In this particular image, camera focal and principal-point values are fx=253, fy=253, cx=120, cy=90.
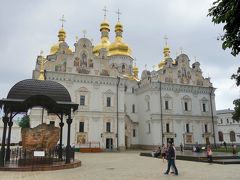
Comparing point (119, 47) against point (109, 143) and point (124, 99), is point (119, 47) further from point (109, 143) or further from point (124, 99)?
point (109, 143)

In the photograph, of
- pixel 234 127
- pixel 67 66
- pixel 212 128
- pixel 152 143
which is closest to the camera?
pixel 67 66

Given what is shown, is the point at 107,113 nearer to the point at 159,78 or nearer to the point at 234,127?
the point at 159,78

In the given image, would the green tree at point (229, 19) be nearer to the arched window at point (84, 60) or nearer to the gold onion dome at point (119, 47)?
the arched window at point (84, 60)

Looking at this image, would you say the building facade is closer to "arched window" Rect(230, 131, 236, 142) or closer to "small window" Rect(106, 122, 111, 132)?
"arched window" Rect(230, 131, 236, 142)

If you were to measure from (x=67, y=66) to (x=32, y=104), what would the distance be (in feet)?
66.6

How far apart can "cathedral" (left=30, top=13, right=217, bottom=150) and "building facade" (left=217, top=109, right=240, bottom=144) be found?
29025mm

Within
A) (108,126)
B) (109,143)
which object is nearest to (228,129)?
(109,143)

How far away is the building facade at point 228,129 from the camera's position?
69438 millimetres

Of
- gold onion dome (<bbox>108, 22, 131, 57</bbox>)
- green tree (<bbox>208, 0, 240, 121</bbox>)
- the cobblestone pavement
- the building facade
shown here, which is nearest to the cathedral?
gold onion dome (<bbox>108, 22, 131, 57</bbox>)

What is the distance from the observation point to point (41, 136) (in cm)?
1736

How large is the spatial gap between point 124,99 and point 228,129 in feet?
138

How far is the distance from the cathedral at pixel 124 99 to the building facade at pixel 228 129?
29.0 meters

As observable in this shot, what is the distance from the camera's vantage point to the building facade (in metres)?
69.4

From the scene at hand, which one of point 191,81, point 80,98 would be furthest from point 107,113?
point 191,81
